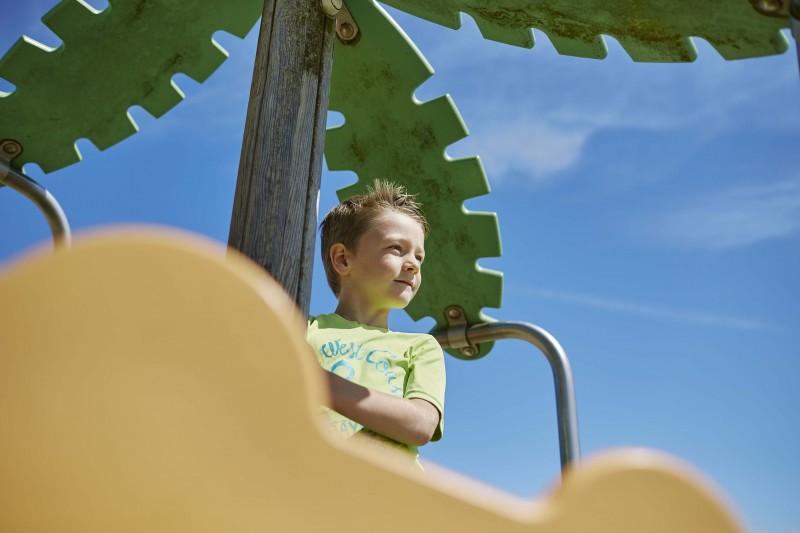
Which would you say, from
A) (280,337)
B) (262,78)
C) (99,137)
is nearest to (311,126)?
(262,78)

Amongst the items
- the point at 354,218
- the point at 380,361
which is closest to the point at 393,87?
the point at 354,218

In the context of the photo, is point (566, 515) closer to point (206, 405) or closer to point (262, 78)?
point (206, 405)

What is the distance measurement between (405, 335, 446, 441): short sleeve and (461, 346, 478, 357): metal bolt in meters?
1.00

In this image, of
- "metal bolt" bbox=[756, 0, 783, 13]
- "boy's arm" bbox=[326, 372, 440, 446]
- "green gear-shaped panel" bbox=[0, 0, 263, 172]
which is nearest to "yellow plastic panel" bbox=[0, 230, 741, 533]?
"boy's arm" bbox=[326, 372, 440, 446]

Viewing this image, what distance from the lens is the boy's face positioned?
1.38 metres

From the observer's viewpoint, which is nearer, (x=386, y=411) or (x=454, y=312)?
(x=386, y=411)

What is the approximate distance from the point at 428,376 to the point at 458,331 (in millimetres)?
1070

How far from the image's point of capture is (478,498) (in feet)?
1.31

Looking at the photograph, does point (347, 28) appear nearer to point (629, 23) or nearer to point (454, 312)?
point (629, 23)

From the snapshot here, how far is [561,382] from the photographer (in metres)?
1.86

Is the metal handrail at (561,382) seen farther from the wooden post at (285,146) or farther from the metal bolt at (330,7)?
the metal bolt at (330,7)

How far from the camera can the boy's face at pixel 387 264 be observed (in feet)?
4.53

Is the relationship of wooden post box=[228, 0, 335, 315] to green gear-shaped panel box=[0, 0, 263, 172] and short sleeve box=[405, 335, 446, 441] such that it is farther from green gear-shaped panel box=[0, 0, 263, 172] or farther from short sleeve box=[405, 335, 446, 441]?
green gear-shaped panel box=[0, 0, 263, 172]

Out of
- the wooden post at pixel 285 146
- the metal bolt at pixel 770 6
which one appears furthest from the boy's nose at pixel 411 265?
the metal bolt at pixel 770 6
